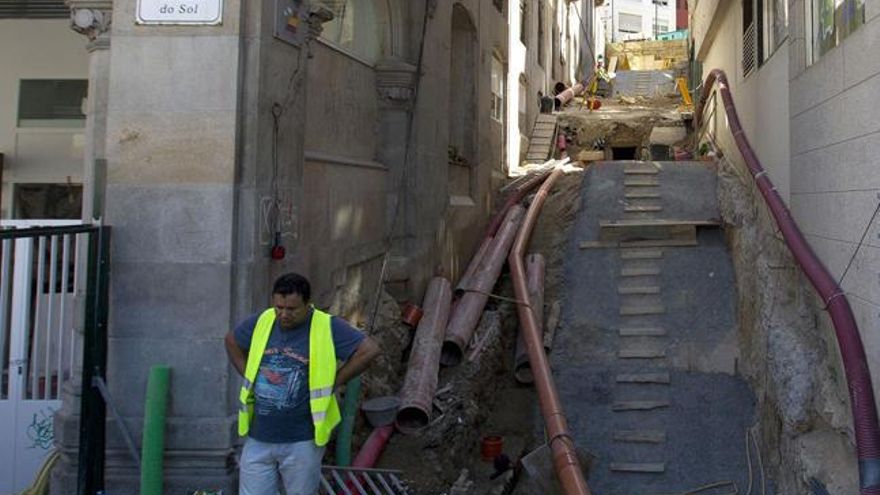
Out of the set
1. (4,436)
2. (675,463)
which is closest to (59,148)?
(4,436)

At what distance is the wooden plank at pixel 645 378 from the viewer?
317 inches

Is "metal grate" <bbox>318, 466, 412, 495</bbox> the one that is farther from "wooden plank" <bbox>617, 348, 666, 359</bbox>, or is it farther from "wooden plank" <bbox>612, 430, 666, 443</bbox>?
"wooden plank" <bbox>617, 348, 666, 359</bbox>

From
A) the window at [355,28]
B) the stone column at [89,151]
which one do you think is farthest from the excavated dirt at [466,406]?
the window at [355,28]

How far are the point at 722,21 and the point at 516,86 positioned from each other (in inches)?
215

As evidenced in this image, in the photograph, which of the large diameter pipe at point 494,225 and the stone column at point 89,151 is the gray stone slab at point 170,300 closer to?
the stone column at point 89,151

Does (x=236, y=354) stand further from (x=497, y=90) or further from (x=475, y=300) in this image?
(x=497, y=90)

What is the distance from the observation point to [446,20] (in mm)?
9711

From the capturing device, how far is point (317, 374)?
3.67 metres

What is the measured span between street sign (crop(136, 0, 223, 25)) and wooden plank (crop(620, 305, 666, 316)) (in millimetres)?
6206

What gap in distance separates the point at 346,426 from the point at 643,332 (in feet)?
14.6

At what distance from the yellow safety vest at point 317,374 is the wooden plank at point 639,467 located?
168 inches

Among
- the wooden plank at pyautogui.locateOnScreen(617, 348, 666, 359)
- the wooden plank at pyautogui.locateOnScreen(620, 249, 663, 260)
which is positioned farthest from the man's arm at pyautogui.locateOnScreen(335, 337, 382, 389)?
the wooden plank at pyautogui.locateOnScreen(620, 249, 663, 260)

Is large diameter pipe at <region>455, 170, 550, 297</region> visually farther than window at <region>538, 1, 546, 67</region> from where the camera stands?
No

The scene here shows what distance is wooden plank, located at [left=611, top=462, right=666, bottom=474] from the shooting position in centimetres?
704
